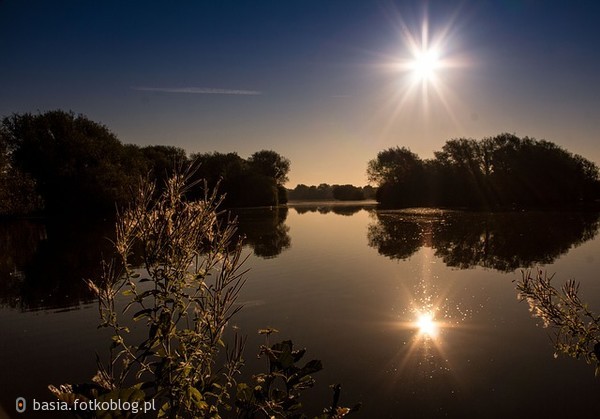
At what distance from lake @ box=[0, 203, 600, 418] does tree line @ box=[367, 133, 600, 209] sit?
69858 millimetres

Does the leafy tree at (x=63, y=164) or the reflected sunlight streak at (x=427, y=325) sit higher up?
the leafy tree at (x=63, y=164)

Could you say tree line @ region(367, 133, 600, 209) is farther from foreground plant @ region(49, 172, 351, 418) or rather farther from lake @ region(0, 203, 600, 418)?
foreground plant @ region(49, 172, 351, 418)

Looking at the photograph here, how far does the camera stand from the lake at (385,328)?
7000 mm

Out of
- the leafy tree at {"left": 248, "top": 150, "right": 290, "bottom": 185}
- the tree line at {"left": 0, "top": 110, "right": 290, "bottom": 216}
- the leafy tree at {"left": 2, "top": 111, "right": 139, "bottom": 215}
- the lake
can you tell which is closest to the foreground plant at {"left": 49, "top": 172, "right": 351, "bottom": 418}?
the lake

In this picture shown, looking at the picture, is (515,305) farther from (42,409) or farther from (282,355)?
(42,409)

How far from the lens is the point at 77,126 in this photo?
62.6 m

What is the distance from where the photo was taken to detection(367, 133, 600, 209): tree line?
8569 cm

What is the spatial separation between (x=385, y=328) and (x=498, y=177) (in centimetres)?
8902

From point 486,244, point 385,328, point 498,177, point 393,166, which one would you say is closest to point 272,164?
point 393,166

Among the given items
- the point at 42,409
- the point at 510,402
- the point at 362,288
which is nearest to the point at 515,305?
the point at 362,288

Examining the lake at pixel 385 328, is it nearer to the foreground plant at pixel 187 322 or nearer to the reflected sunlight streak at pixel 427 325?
the reflected sunlight streak at pixel 427 325

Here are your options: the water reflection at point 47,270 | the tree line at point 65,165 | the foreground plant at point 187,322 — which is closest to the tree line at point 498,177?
the tree line at point 65,165

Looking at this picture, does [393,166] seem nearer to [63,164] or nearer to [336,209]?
[336,209]

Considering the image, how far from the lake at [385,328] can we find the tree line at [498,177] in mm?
69858
